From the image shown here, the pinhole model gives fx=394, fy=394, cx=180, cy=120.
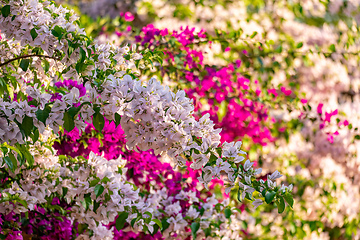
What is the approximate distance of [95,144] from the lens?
1.92 m

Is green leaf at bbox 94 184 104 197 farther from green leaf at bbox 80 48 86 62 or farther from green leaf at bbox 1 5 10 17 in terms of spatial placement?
green leaf at bbox 1 5 10 17

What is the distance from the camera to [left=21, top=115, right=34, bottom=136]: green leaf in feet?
3.82

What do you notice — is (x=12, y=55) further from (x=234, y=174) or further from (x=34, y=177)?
(x=234, y=174)

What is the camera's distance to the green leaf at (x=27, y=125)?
1.16 metres

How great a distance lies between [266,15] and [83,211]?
336cm

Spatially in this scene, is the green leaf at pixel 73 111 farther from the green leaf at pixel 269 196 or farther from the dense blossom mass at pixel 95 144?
the green leaf at pixel 269 196

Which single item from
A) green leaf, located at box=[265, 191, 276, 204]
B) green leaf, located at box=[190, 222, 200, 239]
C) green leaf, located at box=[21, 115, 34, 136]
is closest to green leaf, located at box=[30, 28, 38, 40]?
green leaf, located at box=[21, 115, 34, 136]

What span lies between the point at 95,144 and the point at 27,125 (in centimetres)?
75

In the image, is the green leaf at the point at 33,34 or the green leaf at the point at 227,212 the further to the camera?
the green leaf at the point at 227,212

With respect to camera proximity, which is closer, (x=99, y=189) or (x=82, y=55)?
(x=82, y=55)

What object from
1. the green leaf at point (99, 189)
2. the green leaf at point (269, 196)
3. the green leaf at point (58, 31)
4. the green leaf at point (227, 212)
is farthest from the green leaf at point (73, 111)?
the green leaf at point (227, 212)

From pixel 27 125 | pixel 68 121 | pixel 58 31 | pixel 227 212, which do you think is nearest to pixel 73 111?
pixel 68 121

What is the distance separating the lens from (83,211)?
5.74 ft

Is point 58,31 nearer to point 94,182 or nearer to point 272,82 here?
point 94,182
